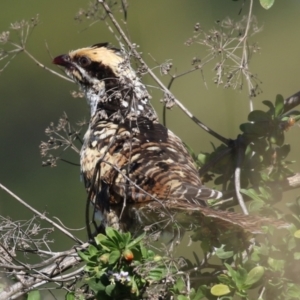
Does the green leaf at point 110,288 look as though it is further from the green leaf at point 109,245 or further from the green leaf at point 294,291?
the green leaf at point 294,291

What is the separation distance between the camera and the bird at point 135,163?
2.90 metres

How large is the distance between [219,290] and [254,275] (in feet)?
0.44

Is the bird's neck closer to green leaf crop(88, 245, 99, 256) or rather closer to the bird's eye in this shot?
the bird's eye

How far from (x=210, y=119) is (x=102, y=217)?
336 centimetres

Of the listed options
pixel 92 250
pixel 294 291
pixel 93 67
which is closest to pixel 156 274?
pixel 92 250

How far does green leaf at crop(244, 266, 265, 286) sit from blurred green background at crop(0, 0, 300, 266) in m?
2.40

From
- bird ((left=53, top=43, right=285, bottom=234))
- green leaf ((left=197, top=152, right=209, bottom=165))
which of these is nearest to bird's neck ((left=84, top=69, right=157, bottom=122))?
bird ((left=53, top=43, right=285, bottom=234))

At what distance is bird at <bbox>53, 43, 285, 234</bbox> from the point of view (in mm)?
2904

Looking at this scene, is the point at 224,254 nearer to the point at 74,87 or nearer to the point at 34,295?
the point at 34,295

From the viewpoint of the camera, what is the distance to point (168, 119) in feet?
20.5

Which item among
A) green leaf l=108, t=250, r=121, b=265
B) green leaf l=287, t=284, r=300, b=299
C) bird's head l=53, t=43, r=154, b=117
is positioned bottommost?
green leaf l=287, t=284, r=300, b=299

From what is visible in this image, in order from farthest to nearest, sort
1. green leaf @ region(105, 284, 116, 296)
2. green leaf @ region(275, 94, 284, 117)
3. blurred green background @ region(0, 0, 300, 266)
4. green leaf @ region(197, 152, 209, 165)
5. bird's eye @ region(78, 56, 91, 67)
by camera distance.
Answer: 1. blurred green background @ region(0, 0, 300, 266)
2. bird's eye @ region(78, 56, 91, 67)
3. green leaf @ region(197, 152, 209, 165)
4. green leaf @ region(275, 94, 284, 117)
5. green leaf @ region(105, 284, 116, 296)

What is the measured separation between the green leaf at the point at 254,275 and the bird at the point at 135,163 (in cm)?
13

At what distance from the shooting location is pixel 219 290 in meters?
2.69
